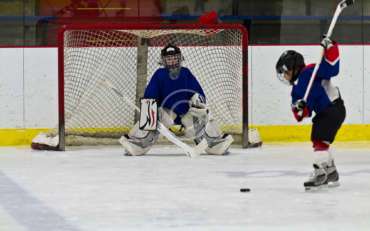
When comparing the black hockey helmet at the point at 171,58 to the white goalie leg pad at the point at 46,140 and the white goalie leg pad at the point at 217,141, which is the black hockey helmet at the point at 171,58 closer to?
the white goalie leg pad at the point at 217,141

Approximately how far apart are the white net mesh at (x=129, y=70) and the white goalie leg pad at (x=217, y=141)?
637mm

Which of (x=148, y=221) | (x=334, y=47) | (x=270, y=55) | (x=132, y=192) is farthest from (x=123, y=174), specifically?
(x=270, y=55)

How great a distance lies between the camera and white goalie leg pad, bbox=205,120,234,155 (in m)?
9.02

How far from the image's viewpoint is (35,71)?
9867 millimetres

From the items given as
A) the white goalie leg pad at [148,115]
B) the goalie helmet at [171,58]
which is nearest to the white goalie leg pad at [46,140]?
the white goalie leg pad at [148,115]

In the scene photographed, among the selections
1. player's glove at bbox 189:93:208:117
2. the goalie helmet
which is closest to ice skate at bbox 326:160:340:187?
player's glove at bbox 189:93:208:117

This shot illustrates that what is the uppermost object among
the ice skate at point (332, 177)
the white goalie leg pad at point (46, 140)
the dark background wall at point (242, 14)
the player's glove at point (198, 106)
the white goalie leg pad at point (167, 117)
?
the dark background wall at point (242, 14)

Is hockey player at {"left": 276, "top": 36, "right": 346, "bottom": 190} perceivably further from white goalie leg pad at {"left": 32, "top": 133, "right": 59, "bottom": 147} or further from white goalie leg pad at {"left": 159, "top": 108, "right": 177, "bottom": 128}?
white goalie leg pad at {"left": 32, "top": 133, "right": 59, "bottom": 147}

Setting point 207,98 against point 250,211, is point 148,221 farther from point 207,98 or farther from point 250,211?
point 207,98

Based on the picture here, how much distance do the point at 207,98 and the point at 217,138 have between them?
87 cm

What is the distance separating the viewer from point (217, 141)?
9.04 m

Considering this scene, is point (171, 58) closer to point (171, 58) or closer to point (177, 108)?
point (171, 58)

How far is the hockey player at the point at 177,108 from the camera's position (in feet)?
29.6

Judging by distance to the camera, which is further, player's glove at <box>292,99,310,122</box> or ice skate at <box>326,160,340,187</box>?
ice skate at <box>326,160,340,187</box>
